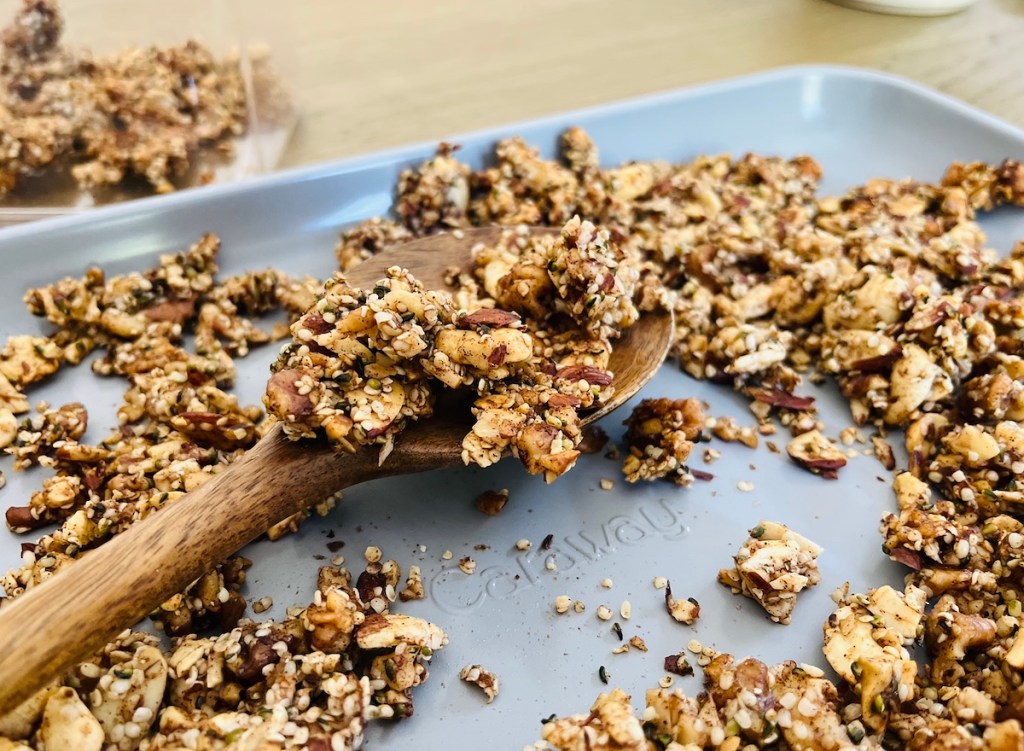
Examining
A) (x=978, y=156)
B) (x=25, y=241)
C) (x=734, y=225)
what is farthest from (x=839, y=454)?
(x=25, y=241)

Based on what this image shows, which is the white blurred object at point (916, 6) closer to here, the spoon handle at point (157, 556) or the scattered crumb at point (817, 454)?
the scattered crumb at point (817, 454)

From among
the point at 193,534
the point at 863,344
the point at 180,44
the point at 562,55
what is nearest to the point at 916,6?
the point at 562,55

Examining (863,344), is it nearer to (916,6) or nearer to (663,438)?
(663,438)

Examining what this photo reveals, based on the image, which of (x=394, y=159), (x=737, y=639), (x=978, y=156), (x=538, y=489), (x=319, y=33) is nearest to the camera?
(x=737, y=639)

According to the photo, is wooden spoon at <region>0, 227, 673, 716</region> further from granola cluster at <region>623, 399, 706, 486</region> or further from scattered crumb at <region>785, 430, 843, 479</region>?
scattered crumb at <region>785, 430, 843, 479</region>

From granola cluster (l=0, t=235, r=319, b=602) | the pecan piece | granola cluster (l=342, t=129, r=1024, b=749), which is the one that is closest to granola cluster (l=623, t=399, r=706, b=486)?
granola cluster (l=342, t=129, r=1024, b=749)

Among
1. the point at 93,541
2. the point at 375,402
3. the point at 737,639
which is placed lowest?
the point at 737,639

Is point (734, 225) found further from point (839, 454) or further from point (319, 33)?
point (319, 33)
